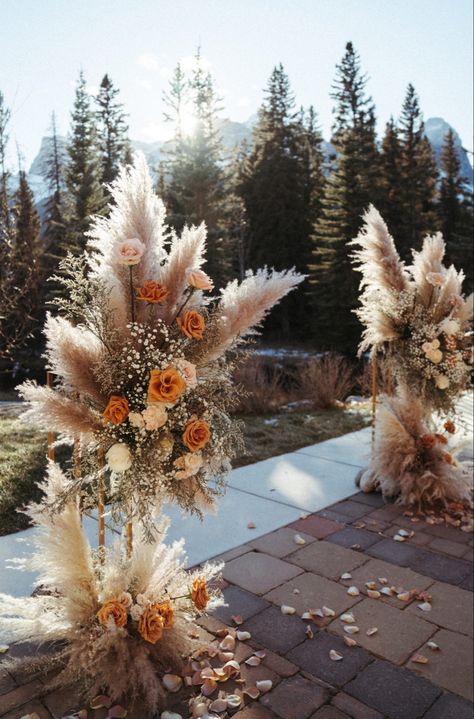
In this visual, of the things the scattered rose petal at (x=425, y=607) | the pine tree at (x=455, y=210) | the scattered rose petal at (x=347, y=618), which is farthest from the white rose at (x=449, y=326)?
the pine tree at (x=455, y=210)

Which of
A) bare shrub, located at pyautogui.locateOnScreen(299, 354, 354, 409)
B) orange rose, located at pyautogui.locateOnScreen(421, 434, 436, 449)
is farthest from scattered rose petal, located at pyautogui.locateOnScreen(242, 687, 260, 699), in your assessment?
bare shrub, located at pyautogui.locateOnScreen(299, 354, 354, 409)

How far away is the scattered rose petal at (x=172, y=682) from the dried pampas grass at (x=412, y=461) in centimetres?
260

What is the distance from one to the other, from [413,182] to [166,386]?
90.3ft

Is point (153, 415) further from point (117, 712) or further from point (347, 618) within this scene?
point (347, 618)

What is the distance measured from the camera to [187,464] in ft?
7.12

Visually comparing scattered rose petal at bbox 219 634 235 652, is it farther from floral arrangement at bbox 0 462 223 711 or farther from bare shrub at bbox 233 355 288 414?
bare shrub at bbox 233 355 288 414

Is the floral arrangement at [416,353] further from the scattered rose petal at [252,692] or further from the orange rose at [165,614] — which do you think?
the orange rose at [165,614]

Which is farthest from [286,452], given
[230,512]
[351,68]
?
[351,68]

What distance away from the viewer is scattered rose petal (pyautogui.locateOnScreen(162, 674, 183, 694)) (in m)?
2.25

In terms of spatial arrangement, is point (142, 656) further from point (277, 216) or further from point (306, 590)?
→ point (277, 216)

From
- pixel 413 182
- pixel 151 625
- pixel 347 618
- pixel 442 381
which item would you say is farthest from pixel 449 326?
pixel 413 182

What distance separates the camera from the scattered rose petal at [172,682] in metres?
2.25

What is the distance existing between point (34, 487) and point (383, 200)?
75.1 feet

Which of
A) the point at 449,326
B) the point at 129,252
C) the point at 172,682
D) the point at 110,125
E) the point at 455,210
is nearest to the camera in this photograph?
the point at 129,252
